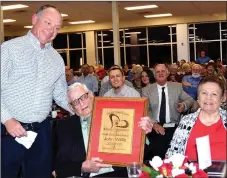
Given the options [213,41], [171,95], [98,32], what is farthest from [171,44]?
[171,95]

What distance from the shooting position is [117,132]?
2.00m

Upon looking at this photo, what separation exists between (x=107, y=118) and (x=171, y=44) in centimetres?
1794

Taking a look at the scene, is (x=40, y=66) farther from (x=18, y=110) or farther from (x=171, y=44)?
(x=171, y=44)

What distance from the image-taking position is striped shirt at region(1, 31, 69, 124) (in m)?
2.47

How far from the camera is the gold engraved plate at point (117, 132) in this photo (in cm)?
198

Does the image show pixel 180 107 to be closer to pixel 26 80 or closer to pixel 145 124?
pixel 26 80

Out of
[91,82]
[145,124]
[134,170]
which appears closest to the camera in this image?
[134,170]

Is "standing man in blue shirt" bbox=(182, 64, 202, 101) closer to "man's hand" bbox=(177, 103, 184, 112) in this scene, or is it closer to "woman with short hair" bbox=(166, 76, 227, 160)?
"man's hand" bbox=(177, 103, 184, 112)

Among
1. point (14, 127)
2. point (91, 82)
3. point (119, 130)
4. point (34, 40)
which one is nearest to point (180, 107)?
point (34, 40)

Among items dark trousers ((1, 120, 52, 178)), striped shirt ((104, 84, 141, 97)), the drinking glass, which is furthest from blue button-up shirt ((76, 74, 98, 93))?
the drinking glass

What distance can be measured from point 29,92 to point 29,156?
450 mm

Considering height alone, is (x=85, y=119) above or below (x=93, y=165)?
above

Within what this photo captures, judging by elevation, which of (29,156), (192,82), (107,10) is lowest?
(29,156)

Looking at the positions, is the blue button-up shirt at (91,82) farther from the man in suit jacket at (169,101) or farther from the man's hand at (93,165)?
the man's hand at (93,165)
